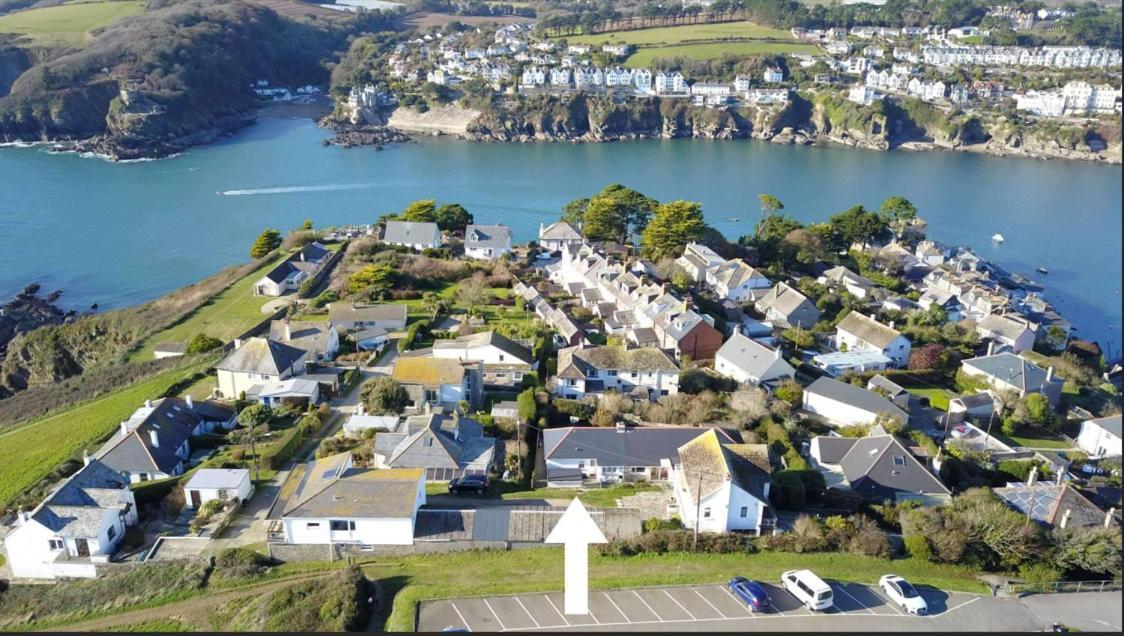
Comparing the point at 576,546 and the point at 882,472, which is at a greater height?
the point at 576,546


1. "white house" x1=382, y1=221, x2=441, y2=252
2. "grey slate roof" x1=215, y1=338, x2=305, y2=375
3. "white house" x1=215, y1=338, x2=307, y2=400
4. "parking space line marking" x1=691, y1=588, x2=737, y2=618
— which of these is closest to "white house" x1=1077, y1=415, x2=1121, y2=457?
"parking space line marking" x1=691, y1=588, x2=737, y2=618

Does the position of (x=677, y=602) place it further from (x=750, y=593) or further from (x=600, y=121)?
(x=600, y=121)

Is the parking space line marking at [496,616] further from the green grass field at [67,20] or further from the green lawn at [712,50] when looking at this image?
the green grass field at [67,20]

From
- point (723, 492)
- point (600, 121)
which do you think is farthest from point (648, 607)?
point (600, 121)

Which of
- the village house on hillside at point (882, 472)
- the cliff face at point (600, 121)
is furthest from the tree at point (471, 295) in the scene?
the cliff face at point (600, 121)

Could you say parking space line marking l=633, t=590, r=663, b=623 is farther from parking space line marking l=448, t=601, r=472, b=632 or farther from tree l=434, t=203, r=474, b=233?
tree l=434, t=203, r=474, b=233

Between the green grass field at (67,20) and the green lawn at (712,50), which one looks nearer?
the green grass field at (67,20)

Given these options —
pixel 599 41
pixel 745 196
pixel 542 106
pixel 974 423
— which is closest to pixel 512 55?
pixel 599 41
